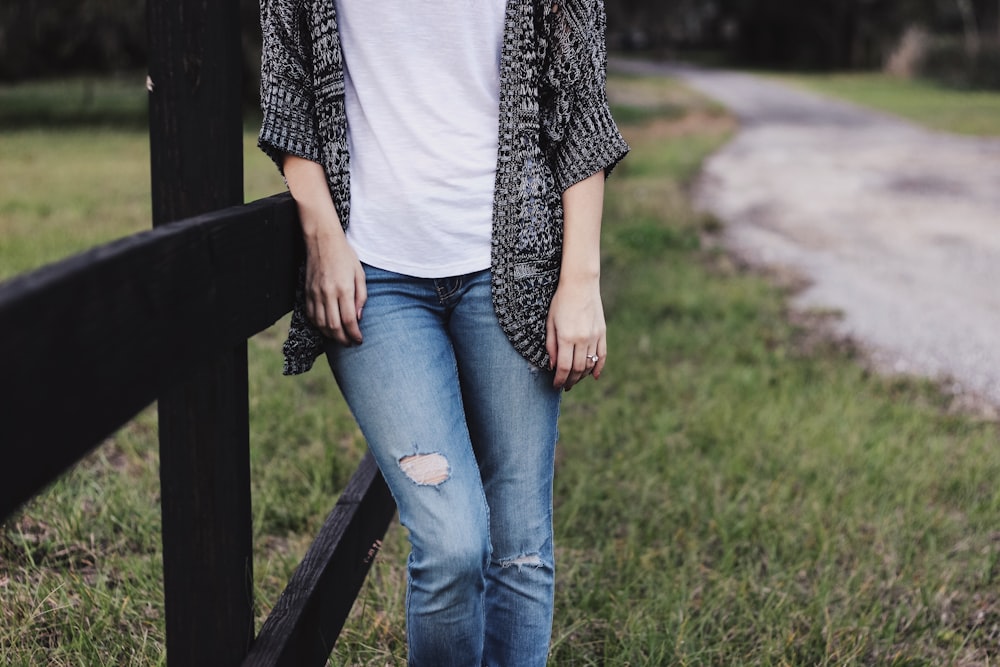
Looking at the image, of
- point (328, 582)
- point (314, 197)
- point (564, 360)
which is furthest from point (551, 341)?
point (328, 582)

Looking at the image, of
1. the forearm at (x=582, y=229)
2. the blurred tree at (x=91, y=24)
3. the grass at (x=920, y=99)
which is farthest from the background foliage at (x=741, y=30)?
the forearm at (x=582, y=229)

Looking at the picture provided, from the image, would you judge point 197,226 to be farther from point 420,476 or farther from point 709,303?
point 709,303

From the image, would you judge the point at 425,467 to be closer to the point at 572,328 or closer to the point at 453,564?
the point at 453,564

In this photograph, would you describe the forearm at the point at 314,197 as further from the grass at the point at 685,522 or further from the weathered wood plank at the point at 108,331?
the grass at the point at 685,522

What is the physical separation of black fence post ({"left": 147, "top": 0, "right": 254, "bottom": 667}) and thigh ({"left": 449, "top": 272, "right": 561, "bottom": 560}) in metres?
0.40

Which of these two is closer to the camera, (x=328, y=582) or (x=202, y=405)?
(x=202, y=405)

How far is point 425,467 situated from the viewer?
1.63 meters

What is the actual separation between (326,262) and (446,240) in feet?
0.68

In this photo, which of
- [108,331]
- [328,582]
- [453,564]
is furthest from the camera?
[328,582]

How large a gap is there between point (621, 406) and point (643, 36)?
6289 cm

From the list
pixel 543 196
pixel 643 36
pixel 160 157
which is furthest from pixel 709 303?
pixel 643 36

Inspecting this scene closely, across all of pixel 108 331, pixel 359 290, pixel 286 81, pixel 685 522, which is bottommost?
pixel 685 522

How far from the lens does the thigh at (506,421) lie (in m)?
1.72

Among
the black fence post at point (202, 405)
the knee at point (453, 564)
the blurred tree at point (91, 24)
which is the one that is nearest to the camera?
the black fence post at point (202, 405)
